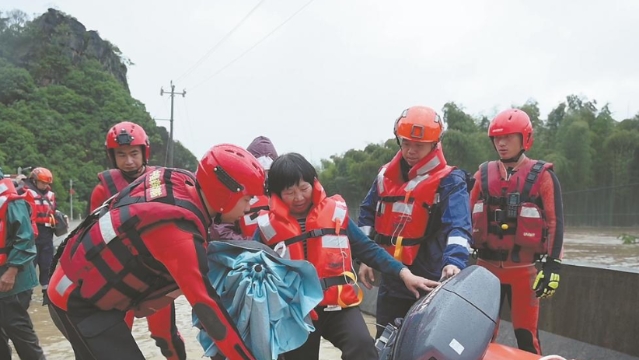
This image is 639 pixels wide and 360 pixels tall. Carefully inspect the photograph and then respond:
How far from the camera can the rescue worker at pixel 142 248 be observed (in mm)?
1956

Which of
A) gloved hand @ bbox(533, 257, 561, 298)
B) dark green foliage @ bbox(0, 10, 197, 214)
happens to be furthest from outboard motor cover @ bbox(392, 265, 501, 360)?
dark green foliage @ bbox(0, 10, 197, 214)

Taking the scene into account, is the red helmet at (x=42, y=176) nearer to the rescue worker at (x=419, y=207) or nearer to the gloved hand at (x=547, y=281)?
the rescue worker at (x=419, y=207)

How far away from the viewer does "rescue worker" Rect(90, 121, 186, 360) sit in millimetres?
3729

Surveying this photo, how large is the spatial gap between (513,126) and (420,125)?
4.18 feet

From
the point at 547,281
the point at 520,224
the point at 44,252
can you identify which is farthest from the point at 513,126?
the point at 44,252

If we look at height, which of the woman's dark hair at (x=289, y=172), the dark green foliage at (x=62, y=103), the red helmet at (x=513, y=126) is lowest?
the woman's dark hair at (x=289, y=172)

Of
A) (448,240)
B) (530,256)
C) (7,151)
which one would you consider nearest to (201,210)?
(448,240)

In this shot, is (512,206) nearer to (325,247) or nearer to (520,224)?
(520,224)

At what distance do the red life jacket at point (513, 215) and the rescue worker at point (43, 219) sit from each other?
6.72 meters

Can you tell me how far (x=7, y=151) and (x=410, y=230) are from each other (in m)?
52.0

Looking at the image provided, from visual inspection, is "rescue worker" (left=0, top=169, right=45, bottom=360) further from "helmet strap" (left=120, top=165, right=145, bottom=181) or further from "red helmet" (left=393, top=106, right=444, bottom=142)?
"red helmet" (left=393, top=106, right=444, bottom=142)

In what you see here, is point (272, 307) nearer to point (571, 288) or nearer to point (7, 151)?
point (571, 288)

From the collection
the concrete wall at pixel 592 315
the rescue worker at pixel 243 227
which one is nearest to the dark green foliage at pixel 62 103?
the rescue worker at pixel 243 227

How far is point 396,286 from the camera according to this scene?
3283mm
